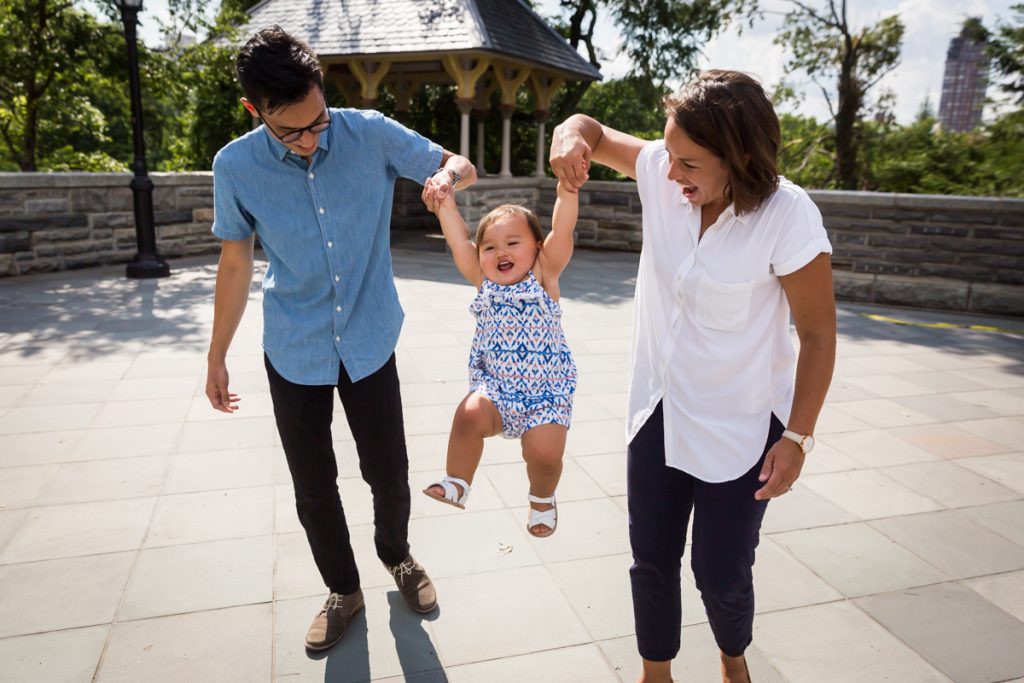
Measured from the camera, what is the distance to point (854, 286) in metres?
10.3

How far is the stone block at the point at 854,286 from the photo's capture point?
403 inches

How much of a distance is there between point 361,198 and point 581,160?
0.75 metres

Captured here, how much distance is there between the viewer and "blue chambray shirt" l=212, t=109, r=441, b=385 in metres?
2.38

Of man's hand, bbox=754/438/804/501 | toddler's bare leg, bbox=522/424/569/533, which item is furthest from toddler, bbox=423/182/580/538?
man's hand, bbox=754/438/804/501

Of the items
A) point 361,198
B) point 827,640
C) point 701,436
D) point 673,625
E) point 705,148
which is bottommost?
point 827,640

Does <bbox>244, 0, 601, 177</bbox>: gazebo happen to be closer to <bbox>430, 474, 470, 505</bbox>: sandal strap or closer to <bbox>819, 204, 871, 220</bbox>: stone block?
<bbox>819, 204, 871, 220</bbox>: stone block

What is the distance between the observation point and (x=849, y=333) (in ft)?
27.4

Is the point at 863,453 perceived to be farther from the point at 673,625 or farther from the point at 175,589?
the point at 175,589

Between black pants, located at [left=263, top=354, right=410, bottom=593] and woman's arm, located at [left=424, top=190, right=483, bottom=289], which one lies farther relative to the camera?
black pants, located at [left=263, top=354, right=410, bottom=593]

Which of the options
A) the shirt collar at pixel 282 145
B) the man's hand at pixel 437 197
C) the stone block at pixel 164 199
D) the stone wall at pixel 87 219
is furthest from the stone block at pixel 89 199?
the man's hand at pixel 437 197

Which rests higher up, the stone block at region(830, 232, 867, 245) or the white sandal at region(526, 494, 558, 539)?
the stone block at region(830, 232, 867, 245)

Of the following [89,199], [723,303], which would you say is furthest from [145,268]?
[723,303]

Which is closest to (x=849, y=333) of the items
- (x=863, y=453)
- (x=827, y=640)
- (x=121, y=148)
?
(x=863, y=453)

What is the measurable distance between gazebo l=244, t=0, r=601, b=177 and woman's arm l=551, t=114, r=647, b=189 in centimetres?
1143
